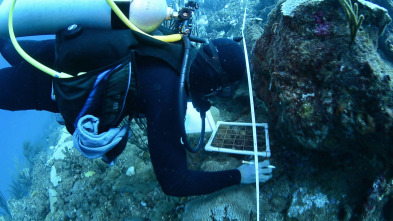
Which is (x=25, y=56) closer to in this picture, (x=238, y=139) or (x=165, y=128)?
(x=165, y=128)

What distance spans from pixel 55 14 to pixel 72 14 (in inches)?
5.9

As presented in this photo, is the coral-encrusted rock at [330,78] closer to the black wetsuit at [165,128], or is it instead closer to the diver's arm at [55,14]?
the black wetsuit at [165,128]

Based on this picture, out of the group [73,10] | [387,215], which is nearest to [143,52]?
[73,10]

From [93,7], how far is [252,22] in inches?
151

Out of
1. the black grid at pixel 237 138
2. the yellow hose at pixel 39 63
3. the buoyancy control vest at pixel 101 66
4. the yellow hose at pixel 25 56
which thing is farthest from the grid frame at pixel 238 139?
the yellow hose at pixel 25 56

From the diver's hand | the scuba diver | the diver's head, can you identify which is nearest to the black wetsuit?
the scuba diver

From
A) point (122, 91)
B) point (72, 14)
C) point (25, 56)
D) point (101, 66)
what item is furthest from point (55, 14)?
point (122, 91)

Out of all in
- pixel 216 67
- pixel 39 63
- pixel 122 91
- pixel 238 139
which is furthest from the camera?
pixel 238 139

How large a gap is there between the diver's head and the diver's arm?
0.91m

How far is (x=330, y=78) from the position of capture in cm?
170

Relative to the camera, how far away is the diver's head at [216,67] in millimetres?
2053

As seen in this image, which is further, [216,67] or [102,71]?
[216,67]

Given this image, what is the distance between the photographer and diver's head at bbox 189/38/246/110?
2053 mm

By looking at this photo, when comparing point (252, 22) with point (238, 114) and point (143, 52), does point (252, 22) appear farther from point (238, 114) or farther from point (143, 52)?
point (143, 52)
